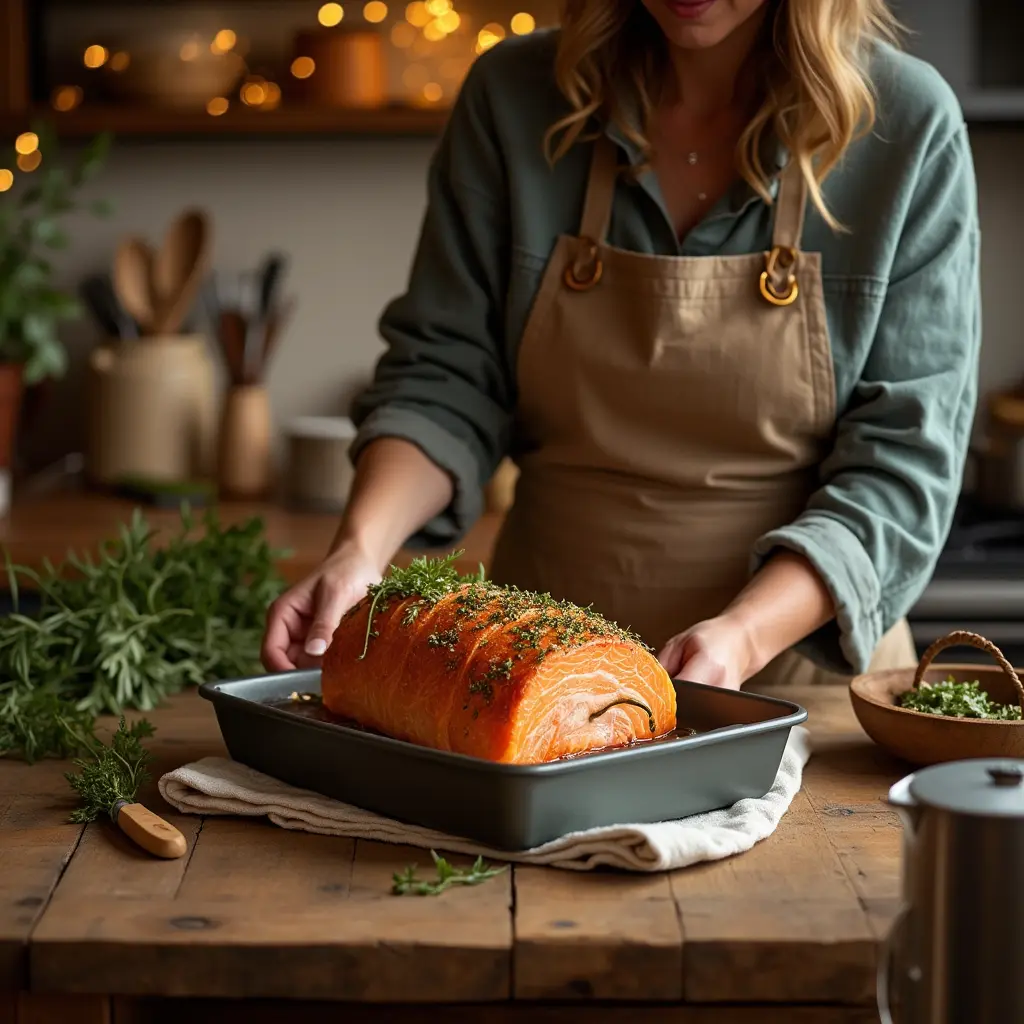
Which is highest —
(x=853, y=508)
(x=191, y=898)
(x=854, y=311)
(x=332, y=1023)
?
(x=854, y=311)

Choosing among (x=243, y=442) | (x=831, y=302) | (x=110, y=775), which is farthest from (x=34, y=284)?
(x=110, y=775)

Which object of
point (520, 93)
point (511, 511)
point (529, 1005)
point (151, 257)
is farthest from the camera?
point (151, 257)

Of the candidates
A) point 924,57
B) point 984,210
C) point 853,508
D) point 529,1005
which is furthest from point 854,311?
point 984,210

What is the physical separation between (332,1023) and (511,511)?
0.95 metres

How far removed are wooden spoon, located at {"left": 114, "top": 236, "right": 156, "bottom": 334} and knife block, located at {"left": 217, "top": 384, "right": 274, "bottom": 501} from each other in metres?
0.25

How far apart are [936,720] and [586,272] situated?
71cm

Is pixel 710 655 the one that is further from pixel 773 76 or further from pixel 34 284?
pixel 34 284

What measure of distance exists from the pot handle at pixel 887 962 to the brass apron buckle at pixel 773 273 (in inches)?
36.7

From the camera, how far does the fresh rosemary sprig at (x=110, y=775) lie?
1.30 metres

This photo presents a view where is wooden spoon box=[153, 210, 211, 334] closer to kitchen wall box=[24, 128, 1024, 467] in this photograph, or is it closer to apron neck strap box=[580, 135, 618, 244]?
kitchen wall box=[24, 128, 1024, 467]

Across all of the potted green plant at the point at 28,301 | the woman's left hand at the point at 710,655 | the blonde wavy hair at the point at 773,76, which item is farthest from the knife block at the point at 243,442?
the woman's left hand at the point at 710,655

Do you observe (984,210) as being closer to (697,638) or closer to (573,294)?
(573,294)

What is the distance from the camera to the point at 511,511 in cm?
202

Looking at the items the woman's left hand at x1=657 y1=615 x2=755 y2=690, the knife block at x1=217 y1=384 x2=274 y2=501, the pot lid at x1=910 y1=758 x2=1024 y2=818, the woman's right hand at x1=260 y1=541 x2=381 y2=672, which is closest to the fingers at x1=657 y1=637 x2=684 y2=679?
the woman's left hand at x1=657 y1=615 x2=755 y2=690
